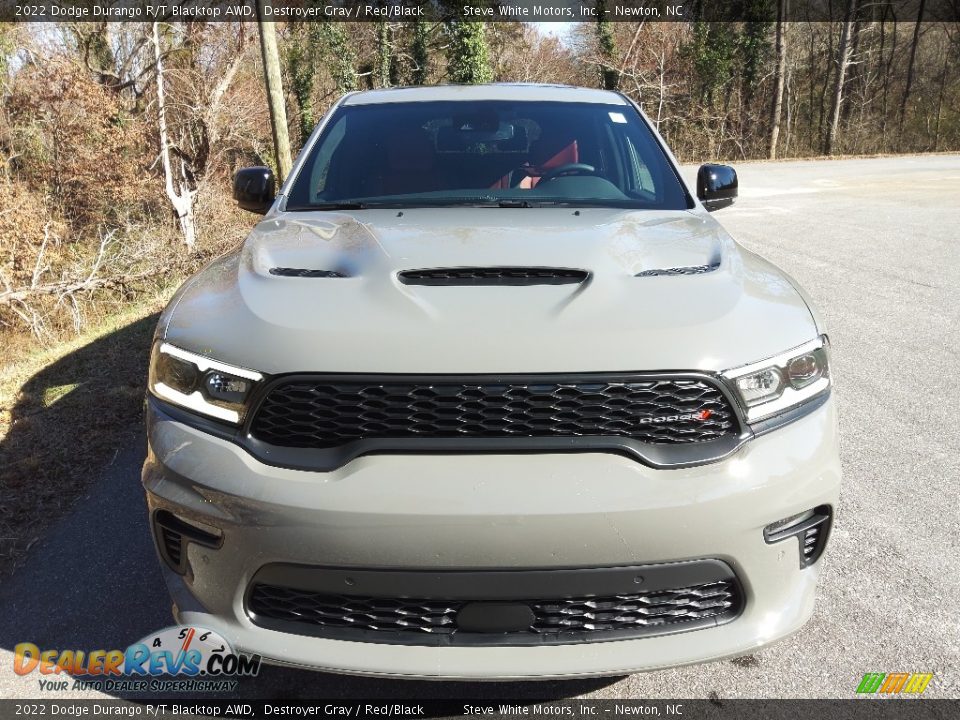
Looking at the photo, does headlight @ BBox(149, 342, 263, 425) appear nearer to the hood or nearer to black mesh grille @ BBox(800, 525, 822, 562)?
the hood

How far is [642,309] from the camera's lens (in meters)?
1.99

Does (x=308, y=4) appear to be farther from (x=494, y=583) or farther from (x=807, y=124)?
(x=494, y=583)

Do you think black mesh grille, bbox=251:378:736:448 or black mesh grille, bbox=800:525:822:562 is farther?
black mesh grille, bbox=800:525:822:562

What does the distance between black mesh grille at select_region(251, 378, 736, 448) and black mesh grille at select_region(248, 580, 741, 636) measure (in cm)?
39

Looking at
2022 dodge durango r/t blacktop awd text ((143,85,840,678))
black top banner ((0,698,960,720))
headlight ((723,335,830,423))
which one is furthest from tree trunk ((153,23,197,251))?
headlight ((723,335,830,423))

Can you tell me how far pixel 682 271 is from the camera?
2.28 m

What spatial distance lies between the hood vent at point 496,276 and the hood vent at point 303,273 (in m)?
0.22

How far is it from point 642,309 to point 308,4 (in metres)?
34.4

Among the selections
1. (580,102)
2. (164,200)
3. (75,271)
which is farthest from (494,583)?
(164,200)

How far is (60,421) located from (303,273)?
2.87 metres

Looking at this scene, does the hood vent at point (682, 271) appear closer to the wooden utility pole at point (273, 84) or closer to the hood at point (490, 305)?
the hood at point (490, 305)

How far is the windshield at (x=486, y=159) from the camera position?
125 inches

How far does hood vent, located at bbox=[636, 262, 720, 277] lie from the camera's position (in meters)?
2.23

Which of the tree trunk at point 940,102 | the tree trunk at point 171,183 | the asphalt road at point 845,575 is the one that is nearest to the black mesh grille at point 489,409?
the asphalt road at point 845,575
